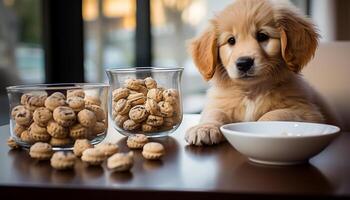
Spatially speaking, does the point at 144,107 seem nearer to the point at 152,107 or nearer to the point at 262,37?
the point at 152,107

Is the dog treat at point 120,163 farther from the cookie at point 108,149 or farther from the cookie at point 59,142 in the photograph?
the cookie at point 59,142

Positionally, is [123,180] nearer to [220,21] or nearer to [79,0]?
[220,21]

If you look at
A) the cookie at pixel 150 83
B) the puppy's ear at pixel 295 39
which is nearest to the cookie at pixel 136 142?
the cookie at pixel 150 83

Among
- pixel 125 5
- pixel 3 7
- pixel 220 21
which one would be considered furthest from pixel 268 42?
pixel 125 5

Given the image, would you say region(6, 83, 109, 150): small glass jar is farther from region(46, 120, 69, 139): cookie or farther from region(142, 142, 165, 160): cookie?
region(142, 142, 165, 160): cookie

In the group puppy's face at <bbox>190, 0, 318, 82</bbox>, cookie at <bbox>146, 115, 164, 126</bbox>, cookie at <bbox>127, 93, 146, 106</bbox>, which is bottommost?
cookie at <bbox>146, 115, 164, 126</bbox>

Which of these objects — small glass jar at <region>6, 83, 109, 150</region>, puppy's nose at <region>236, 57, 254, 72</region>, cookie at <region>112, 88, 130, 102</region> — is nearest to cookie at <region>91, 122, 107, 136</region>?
small glass jar at <region>6, 83, 109, 150</region>
